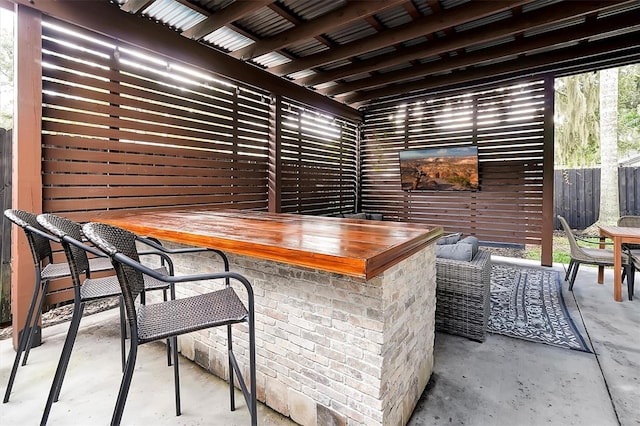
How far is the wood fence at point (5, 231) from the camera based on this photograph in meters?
2.74

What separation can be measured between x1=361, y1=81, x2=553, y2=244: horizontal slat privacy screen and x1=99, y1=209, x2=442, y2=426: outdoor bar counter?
11.2 ft

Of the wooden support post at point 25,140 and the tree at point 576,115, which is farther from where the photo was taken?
the tree at point 576,115

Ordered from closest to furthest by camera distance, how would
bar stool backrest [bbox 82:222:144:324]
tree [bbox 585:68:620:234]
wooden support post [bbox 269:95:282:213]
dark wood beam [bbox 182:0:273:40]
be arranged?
bar stool backrest [bbox 82:222:144:324] → dark wood beam [bbox 182:0:273:40] → wooden support post [bbox 269:95:282:213] → tree [bbox 585:68:620:234]

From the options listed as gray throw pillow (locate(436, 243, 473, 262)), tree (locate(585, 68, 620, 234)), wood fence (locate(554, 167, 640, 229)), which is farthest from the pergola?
wood fence (locate(554, 167, 640, 229))

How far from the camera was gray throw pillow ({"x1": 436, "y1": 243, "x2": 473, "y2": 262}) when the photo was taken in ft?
8.96

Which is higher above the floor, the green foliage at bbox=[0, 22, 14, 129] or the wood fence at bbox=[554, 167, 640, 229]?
the green foliage at bbox=[0, 22, 14, 129]

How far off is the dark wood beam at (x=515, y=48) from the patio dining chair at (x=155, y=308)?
15.6 ft

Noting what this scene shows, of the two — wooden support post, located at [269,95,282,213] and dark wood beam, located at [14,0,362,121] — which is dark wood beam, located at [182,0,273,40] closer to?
dark wood beam, located at [14,0,362,121]

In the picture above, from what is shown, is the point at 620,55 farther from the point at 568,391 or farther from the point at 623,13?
the point at 568,391

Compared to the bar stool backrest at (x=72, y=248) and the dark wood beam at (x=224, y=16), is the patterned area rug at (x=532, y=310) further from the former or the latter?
the dark wood beam at (x=224, y=16)

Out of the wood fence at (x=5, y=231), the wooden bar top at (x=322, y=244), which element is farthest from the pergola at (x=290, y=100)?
the wooden bar top at (x=322, y=244)

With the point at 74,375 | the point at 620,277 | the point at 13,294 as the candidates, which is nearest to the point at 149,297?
the point at 74,375

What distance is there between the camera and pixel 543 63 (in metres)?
4.68

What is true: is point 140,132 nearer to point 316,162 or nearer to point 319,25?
point 319,25
